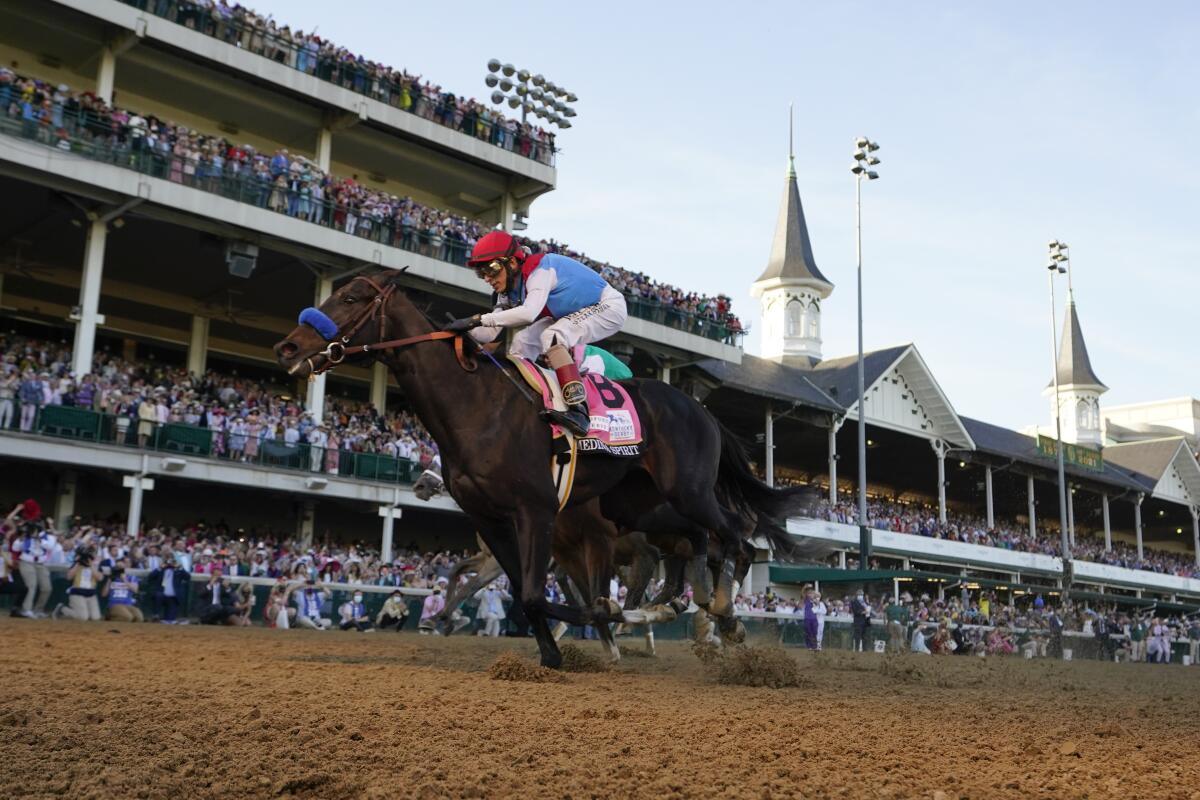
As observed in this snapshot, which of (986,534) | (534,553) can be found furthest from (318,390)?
(986,534)

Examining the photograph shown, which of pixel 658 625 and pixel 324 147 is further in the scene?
pixel 324 147

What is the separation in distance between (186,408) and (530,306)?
17944 millimetres

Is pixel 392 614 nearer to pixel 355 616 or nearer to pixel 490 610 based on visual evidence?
pixel 355 616

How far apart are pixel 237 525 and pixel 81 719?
25.3 m

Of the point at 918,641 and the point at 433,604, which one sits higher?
the point at 433,604

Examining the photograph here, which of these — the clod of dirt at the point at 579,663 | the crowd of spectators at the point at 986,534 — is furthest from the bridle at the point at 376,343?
the crowd of spectators at the point at 986,534

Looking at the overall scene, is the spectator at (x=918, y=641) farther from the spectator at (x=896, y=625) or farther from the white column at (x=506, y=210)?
the white column at (x=506, y=210)

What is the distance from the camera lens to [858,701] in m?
7.00

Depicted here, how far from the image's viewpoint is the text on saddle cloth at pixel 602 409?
7977 millimetres

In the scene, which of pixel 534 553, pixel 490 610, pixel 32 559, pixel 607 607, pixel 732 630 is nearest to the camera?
pixel 534 553

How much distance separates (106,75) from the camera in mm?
26172

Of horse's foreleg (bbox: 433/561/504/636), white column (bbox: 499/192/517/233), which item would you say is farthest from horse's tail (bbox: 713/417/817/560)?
white column (bbox: 499/192/517/233)

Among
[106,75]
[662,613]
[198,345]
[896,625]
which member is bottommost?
[896,625]

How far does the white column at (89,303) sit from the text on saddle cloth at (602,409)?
1835 cm
